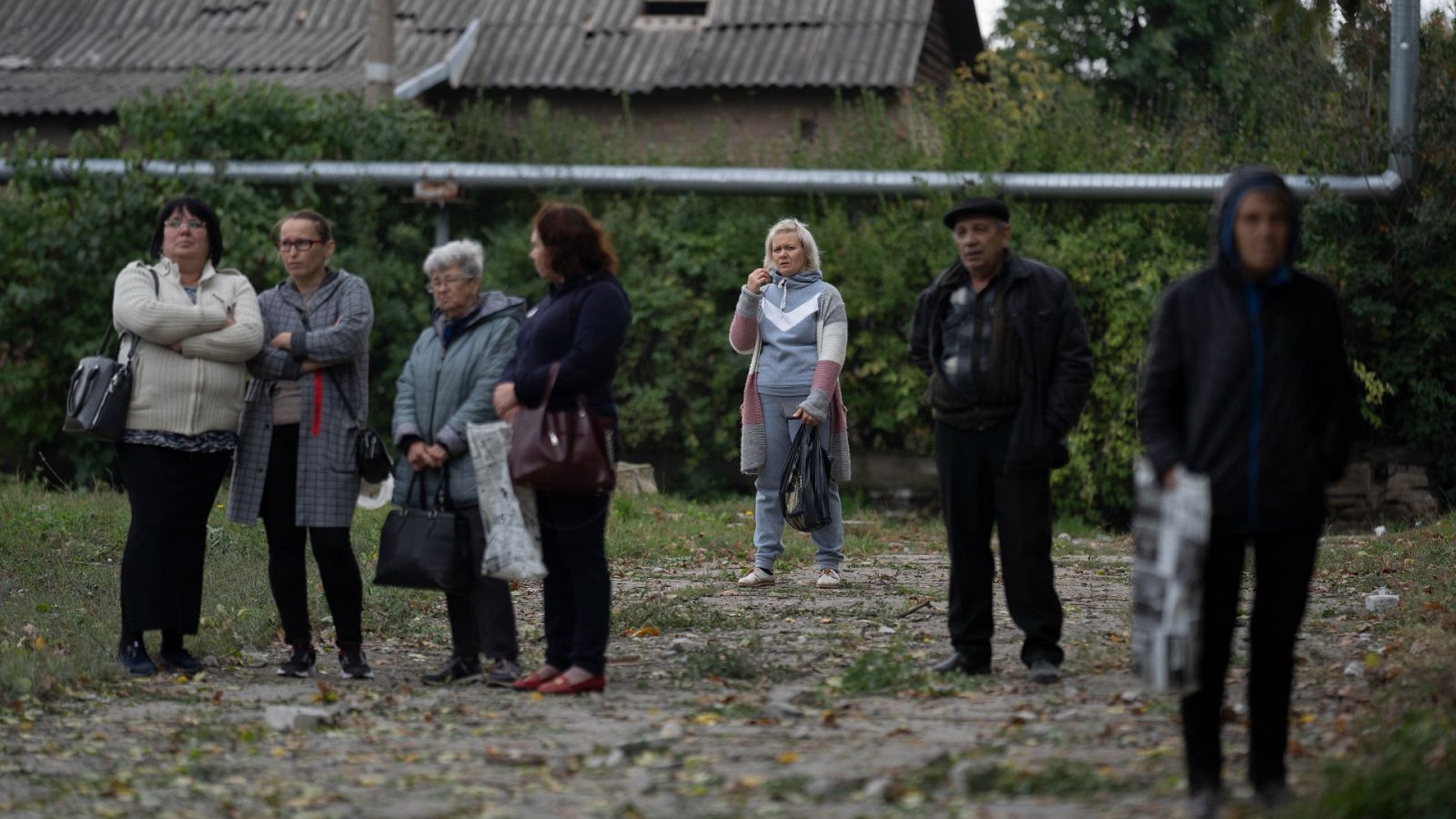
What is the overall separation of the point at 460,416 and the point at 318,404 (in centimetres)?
70

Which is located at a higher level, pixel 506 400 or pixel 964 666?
pixel 506 400

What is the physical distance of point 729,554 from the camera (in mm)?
10938

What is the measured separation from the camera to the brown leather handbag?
6160mm

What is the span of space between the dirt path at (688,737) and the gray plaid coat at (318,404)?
773 millimetres

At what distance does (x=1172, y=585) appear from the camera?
13.9ft

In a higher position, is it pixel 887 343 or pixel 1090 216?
pixel 1090 216

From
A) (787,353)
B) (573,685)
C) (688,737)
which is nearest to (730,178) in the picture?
(787,353)

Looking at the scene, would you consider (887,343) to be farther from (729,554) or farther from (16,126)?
(16,126)

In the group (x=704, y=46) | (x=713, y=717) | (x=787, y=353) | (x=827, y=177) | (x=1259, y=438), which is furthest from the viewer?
(x=704, y=46)

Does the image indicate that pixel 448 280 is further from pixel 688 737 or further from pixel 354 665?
pixel 688 737

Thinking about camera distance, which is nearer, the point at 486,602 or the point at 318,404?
the point at 486,602

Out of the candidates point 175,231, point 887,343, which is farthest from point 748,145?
point 175,231

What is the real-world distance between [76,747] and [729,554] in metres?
5.77

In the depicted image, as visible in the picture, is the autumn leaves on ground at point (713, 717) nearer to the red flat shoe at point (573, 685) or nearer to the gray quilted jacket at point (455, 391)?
the red flat shoe at point (573, 685)
